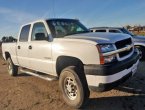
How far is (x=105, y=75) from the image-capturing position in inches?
175

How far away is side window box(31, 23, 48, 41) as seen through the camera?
6.09 meters

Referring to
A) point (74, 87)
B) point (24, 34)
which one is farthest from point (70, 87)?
point (24, 34)

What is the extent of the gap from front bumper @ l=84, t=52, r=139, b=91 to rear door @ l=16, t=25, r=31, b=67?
3030mm

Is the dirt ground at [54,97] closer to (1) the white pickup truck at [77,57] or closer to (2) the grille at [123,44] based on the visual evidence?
Result: (1) the white pickup truck at [77,57]

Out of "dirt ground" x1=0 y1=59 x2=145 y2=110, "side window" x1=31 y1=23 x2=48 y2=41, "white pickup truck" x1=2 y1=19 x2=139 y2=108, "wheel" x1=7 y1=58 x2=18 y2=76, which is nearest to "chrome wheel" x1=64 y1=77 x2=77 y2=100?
"white pickup truck" x1=2 y1=19 x2=139 y2=108

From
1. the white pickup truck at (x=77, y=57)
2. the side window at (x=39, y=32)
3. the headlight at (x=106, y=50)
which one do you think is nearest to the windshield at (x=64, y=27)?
the white pickup truck at (x=77, y=57)

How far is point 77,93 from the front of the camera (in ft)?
16.4

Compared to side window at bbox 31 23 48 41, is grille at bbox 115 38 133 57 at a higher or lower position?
lower

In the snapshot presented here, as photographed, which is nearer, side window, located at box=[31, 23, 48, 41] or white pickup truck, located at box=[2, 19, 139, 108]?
white pickup truck, located at box=[2, 19, 139, 108]

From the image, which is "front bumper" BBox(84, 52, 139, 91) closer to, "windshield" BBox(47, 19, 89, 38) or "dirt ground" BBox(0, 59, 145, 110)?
"dirt ground" BBox(0, 59, 145, 110)

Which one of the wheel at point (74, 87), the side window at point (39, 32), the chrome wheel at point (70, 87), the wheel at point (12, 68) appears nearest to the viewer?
the wheel at point (74, 87)

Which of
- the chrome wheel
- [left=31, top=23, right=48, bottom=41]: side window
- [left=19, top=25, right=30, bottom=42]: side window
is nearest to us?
the chrome wheel

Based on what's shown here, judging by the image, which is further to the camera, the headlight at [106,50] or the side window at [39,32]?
the side window at [39,32]

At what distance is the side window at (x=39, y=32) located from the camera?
6094mm
